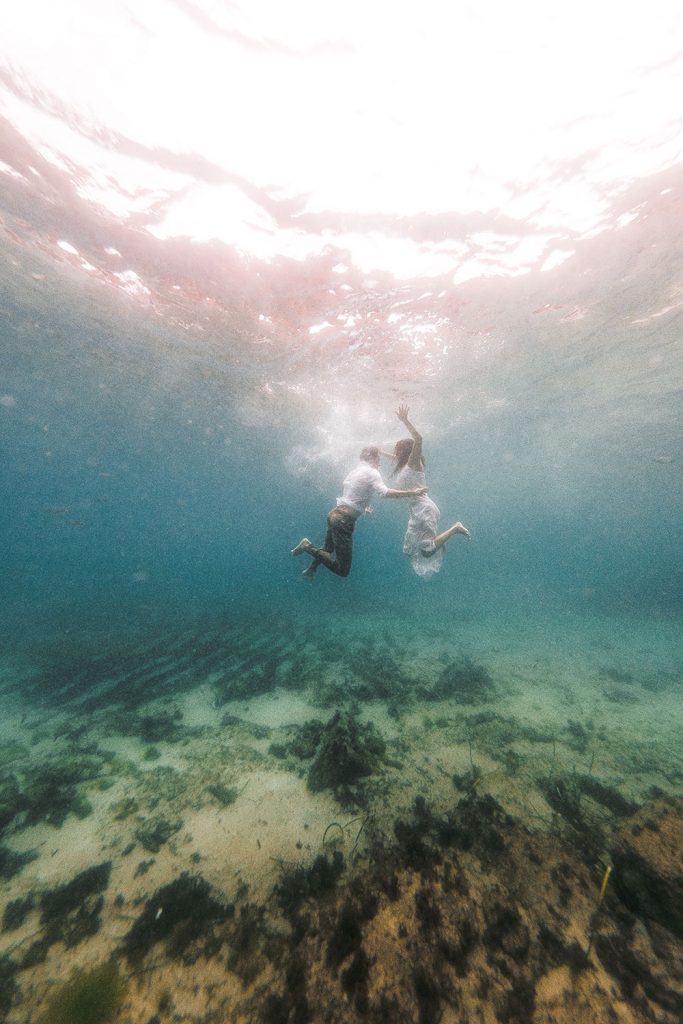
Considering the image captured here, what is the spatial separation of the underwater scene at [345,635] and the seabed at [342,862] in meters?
0.04

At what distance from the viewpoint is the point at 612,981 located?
304 cm

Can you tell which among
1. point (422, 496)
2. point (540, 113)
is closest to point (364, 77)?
point (540, 113)

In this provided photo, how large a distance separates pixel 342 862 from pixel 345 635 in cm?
1438

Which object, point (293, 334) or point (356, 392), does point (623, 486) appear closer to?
point (356, 392)

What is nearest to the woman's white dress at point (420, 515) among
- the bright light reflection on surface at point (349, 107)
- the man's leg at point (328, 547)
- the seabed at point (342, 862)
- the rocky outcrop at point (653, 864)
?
the man's leg at point (328, 547)

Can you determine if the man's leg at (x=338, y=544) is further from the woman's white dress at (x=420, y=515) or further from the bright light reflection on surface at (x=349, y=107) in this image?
the bright light reflection on surface at (x=349, y=107)

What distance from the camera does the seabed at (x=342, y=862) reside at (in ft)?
9.99

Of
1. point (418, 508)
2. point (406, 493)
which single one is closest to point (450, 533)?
point (418, 508)

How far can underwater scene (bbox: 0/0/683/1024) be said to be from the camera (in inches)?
133

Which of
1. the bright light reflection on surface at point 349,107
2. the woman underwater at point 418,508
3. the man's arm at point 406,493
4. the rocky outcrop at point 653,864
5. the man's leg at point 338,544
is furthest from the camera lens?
the woman underwater at point 418,508

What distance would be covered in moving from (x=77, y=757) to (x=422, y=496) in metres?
9.13

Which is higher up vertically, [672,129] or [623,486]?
[623,486]

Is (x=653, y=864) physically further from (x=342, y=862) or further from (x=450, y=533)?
(x=450, y=533)

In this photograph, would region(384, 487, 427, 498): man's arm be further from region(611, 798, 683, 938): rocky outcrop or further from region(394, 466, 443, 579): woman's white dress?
region(611, 798, 683, 938): rocky outcrop
